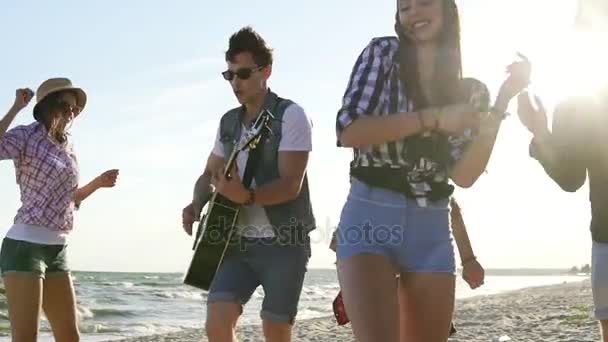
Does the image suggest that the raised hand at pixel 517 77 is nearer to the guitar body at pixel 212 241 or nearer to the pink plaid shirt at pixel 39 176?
the guitar body at pixel 212 241

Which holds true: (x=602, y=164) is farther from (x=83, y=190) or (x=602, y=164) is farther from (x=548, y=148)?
(x=83, y=190)

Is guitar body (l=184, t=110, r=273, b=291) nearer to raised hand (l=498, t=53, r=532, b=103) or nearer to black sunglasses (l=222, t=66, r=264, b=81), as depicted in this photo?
black sunglasses (l=222, t=66, r=264, b=81)

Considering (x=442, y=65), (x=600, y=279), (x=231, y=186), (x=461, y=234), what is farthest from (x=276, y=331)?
(x=600, y=279)

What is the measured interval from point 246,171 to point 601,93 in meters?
2.17

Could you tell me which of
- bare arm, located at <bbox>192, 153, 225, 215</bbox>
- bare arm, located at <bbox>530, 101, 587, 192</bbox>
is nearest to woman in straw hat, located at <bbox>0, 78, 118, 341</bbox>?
bare arm, located at <bbox>192, 153, 225, 215</bbox>

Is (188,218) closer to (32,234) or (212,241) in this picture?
(212,241)

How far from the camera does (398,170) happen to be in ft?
11.3

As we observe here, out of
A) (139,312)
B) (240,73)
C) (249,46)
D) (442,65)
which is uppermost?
(249,46)

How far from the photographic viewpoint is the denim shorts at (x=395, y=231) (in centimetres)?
341

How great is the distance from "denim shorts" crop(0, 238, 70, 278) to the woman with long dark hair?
264 centimetres

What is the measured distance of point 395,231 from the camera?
344 centimetres

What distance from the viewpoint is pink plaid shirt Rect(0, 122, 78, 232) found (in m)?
5.57

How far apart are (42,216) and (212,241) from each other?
138cm

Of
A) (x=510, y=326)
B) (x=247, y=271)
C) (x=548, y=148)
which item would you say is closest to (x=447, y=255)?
(x=548, y=148)
